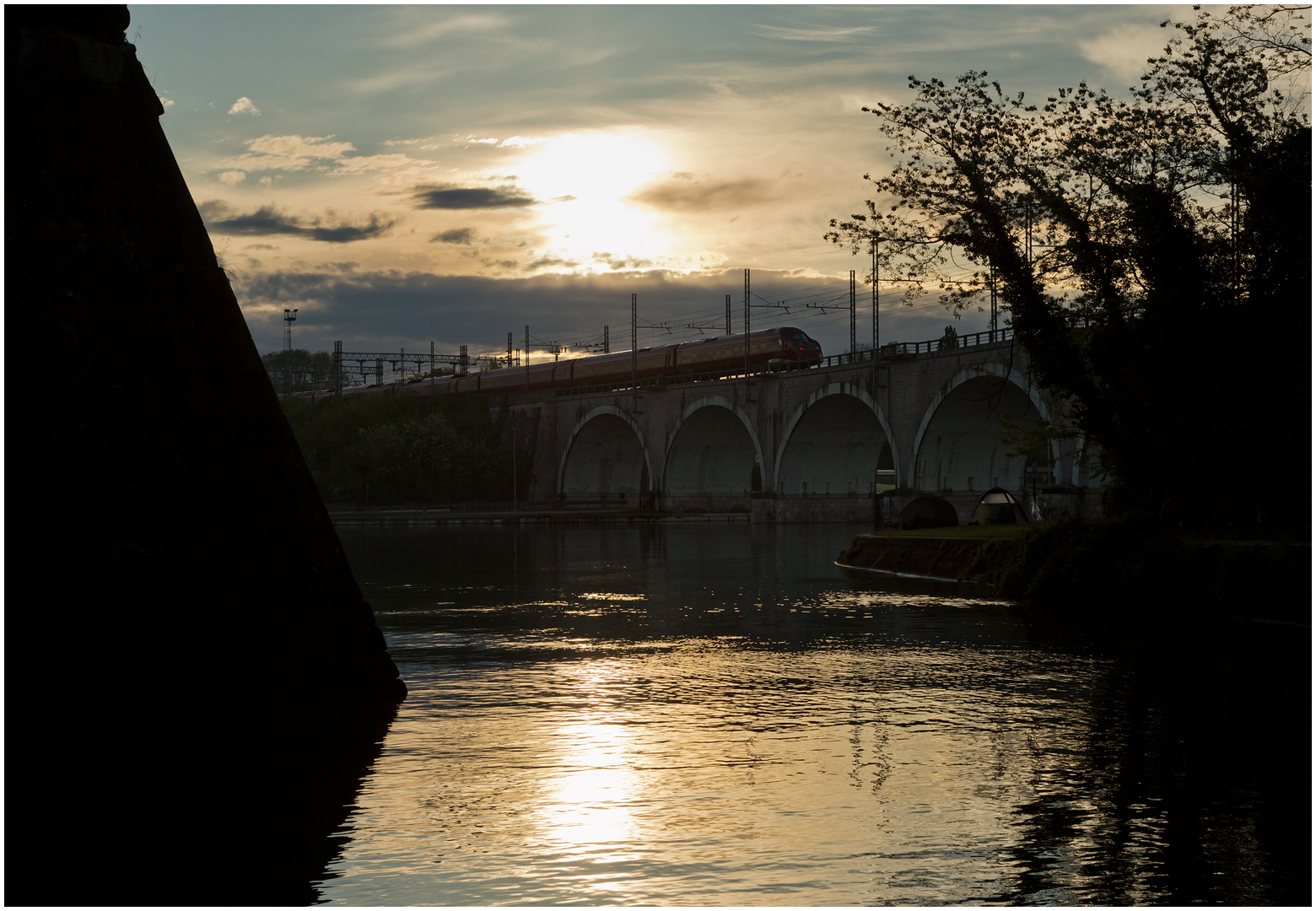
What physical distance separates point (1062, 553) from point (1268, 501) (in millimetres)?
3490

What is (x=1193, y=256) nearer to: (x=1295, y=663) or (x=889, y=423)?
(x=1295, y=663)

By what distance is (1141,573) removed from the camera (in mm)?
21109

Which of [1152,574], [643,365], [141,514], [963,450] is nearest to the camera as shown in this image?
[141,514]

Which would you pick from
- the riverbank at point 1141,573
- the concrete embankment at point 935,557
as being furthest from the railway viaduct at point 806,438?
the riverbank at point 1141,573

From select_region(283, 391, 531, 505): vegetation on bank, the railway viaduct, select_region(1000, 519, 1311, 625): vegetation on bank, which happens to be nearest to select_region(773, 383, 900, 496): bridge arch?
the railway viaduct

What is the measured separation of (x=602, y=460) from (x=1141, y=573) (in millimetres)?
83779

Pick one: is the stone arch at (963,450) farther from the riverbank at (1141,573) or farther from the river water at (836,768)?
the river water at (836,768)

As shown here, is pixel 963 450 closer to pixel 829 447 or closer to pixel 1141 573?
pixel 829 447

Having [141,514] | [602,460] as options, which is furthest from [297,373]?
[141,514]

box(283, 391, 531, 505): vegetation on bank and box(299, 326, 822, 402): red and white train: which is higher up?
box(299, 326, 822, 402): red and white train

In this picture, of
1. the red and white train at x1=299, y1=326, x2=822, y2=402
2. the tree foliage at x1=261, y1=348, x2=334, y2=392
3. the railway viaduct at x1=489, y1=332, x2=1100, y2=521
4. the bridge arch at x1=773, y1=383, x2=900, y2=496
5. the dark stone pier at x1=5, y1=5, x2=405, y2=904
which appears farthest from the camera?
the tree foliage at x1=261, y1=348, x2=334, y2=392

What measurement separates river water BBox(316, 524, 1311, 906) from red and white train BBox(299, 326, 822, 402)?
59595mm

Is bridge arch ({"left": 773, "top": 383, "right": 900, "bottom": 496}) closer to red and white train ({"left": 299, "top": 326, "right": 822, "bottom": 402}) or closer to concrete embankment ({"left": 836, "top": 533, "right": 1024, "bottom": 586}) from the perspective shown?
red and white train ({"left": 299, "top": 326, "right": 822, "bottom": 402})

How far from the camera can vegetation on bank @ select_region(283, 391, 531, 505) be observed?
92.1m
